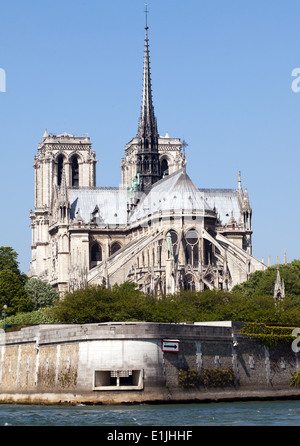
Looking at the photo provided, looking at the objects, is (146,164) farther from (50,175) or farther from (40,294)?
(40,294)

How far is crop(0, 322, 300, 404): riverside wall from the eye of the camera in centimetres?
6538

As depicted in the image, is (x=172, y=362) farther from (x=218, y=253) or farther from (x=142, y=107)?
(x=142, y=107)

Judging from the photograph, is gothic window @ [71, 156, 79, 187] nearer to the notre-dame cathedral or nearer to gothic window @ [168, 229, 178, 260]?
the notre-dame cathedral

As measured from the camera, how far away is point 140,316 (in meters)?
81.1

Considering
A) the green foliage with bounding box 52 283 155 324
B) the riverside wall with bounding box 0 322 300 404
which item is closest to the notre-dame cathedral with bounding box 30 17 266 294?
the green foliage with bounding box 52 283 155 324

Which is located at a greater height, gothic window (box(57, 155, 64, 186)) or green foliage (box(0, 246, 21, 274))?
gothic window (box(57, 155, 64, 186))

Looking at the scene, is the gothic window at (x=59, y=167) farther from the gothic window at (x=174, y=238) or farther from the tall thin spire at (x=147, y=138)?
the gothic window at (x=174, y=238)

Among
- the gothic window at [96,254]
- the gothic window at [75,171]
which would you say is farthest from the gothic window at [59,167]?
the gothic window at [96,254]

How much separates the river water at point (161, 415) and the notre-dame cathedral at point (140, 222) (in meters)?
49.0

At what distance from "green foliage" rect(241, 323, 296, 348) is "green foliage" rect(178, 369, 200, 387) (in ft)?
18.5

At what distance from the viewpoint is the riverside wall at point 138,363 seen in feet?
214

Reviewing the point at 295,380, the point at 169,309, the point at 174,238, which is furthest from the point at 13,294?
the point at 295,380

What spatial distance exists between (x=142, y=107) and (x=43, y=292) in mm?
29085
